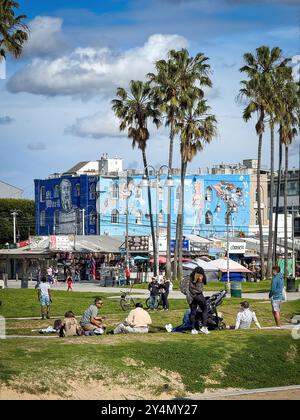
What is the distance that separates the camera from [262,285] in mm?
61812

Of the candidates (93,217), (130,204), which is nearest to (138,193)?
(130,204)

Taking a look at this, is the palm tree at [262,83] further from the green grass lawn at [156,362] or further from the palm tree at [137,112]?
the green grass lawn at [156,362]

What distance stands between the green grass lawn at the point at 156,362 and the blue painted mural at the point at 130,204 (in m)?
85.9

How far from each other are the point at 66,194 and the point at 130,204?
8.80 metres

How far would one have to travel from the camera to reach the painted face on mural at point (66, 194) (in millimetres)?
118938

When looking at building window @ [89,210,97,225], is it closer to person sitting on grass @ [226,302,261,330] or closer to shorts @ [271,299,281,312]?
shorts @ [271,299,281,312]

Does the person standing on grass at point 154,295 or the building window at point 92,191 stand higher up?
the building window at point 92,191

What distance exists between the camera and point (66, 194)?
120 metres

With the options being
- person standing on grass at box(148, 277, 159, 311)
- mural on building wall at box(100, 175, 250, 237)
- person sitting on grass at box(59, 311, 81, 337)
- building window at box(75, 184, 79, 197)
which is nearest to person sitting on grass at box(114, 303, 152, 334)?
person sitting on grass at box(59, 311, 81, 337)

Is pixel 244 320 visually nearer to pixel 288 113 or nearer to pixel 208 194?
pixel 288 113

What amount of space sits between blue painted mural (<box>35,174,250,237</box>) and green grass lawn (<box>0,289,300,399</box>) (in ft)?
282

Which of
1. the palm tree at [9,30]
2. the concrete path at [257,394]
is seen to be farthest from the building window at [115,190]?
the concrete path at [257,394]

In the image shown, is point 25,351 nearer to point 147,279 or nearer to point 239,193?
point 147,279

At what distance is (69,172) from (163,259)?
4030cm
